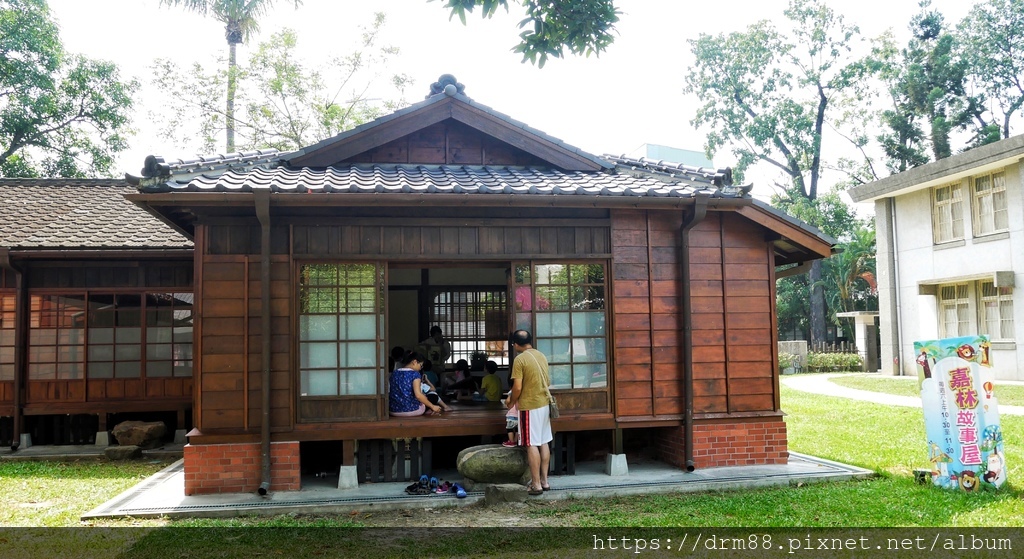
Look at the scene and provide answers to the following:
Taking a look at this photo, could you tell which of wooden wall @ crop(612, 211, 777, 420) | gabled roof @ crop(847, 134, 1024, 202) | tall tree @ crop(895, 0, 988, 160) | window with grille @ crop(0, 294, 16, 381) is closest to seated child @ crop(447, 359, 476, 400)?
wooden wall @ crop(612, 211, 777, 420)

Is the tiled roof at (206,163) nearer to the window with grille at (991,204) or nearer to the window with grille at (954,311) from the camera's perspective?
the window with grille at (991,204)

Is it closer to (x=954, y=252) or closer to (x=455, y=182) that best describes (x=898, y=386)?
(x=954, y=252)

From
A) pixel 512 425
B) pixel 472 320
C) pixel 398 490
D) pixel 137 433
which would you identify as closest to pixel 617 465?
pixel 512 425

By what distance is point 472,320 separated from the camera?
46.0ft

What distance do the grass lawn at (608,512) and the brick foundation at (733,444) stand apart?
0.73 meters

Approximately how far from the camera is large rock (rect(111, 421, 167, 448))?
35.6 ft

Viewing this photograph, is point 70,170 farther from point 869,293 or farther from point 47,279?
point 869,293

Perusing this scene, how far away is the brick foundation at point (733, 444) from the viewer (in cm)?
840

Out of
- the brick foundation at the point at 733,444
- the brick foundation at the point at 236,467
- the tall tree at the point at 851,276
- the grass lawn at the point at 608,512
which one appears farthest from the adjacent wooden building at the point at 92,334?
the tall tree at the point at 851,276

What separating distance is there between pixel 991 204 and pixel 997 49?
16.1 meters

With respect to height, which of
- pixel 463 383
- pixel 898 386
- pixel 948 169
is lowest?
pixel 898 386

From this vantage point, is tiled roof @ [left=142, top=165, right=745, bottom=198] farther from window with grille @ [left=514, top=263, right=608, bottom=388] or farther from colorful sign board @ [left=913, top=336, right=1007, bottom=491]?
colorful sign board @ [left=913, top=336, right=1007, bottom=491]

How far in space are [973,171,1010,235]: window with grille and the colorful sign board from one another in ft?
41.5

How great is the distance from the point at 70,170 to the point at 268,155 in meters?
18.0
